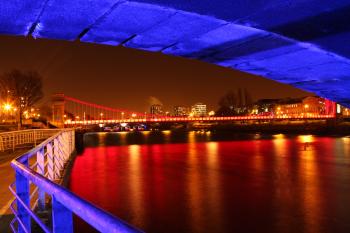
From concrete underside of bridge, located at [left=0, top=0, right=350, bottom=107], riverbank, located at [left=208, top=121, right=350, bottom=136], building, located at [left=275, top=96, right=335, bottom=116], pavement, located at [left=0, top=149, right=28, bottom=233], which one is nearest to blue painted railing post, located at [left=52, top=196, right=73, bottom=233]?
concrete underside of bridge, located at [left=0, top=0, right=350, bottom=107]

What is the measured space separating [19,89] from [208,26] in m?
53.7

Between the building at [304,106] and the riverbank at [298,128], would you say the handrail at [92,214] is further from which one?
the building at [304,106]

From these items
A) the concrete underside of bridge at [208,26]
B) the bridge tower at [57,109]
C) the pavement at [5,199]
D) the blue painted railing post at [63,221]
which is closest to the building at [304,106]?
the bridge tower at [57,109]

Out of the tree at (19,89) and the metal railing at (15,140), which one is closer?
the metal railing at (15,140)

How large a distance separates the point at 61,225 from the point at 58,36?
162cm

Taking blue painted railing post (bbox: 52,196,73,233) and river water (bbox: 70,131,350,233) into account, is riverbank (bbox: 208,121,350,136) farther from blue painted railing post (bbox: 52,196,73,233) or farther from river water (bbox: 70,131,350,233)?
blue painted railing post (bbox: 52,196,73,233)

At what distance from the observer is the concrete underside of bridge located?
2.45 metres

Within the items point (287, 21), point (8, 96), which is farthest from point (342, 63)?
point (8, 96)

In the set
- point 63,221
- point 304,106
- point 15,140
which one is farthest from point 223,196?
point 304,106

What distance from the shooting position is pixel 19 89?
2042 inches

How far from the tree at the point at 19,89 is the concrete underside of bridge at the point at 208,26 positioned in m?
51.5

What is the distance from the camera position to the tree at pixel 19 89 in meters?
51.2

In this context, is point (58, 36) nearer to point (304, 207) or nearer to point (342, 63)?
point (342, 63)

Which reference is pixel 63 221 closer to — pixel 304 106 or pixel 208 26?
pixel 208 26
